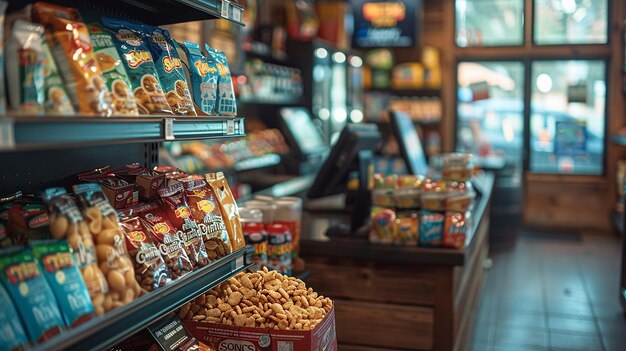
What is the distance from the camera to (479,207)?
14.0 ft

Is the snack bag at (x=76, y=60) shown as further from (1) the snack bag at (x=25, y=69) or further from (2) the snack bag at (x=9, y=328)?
(2) the snack bag at (x=9, y=328)

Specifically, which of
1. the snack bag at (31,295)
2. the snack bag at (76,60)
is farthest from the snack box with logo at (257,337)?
the snack bag at (76,60)

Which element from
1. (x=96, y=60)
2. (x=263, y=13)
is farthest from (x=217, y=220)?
(x=263, y=13)

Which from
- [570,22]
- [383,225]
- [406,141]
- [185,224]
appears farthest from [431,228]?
[570,22]

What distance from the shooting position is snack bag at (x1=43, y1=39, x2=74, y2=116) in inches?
53.1

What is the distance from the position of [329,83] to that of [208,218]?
5551 mm

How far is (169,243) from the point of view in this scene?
181cm

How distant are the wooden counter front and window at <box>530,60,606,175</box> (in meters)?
5.95

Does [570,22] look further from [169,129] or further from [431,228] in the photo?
[169,129]

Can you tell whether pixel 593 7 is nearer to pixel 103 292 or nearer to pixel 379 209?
pixel 379 209

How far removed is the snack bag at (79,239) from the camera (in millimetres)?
1497

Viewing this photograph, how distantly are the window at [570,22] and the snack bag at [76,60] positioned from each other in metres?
7.98

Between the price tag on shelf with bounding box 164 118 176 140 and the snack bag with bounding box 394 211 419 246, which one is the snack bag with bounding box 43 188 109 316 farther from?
the snack bag with bounding box 394 211 419 246

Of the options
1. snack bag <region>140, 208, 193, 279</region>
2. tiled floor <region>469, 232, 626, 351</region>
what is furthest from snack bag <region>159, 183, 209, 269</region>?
tiled floor <region>469, 232, 626, 351</region>
